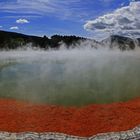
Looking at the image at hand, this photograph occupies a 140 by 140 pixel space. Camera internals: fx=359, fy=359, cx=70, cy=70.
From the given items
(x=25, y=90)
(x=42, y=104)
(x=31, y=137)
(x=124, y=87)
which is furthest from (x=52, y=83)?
(x=31, y=137)

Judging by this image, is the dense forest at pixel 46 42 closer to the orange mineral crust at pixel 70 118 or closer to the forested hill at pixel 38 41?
the forested hill at pixel 38 41

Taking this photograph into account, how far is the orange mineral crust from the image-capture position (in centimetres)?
1800

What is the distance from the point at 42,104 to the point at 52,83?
30.3 feet

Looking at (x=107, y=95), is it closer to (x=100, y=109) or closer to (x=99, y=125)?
(x=100, y=109)

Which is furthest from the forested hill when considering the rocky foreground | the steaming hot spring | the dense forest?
the rocky foreground

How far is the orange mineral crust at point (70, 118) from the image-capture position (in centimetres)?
1800

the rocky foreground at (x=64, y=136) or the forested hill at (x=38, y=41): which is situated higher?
the forested hill at (x=38, y=41)

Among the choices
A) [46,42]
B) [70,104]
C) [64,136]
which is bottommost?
[64,136]

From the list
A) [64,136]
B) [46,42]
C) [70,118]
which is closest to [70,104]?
[70,118]

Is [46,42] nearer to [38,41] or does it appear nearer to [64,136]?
[38,41]

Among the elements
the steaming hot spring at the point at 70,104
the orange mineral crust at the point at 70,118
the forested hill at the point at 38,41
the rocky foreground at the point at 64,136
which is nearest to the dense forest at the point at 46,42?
the forested hill at the point at 38,41

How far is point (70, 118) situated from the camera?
65.4 ft

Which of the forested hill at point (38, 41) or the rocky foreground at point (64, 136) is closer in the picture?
the rocky foreground at point (64, 136)

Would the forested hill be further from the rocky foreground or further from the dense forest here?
the rocky foreground
